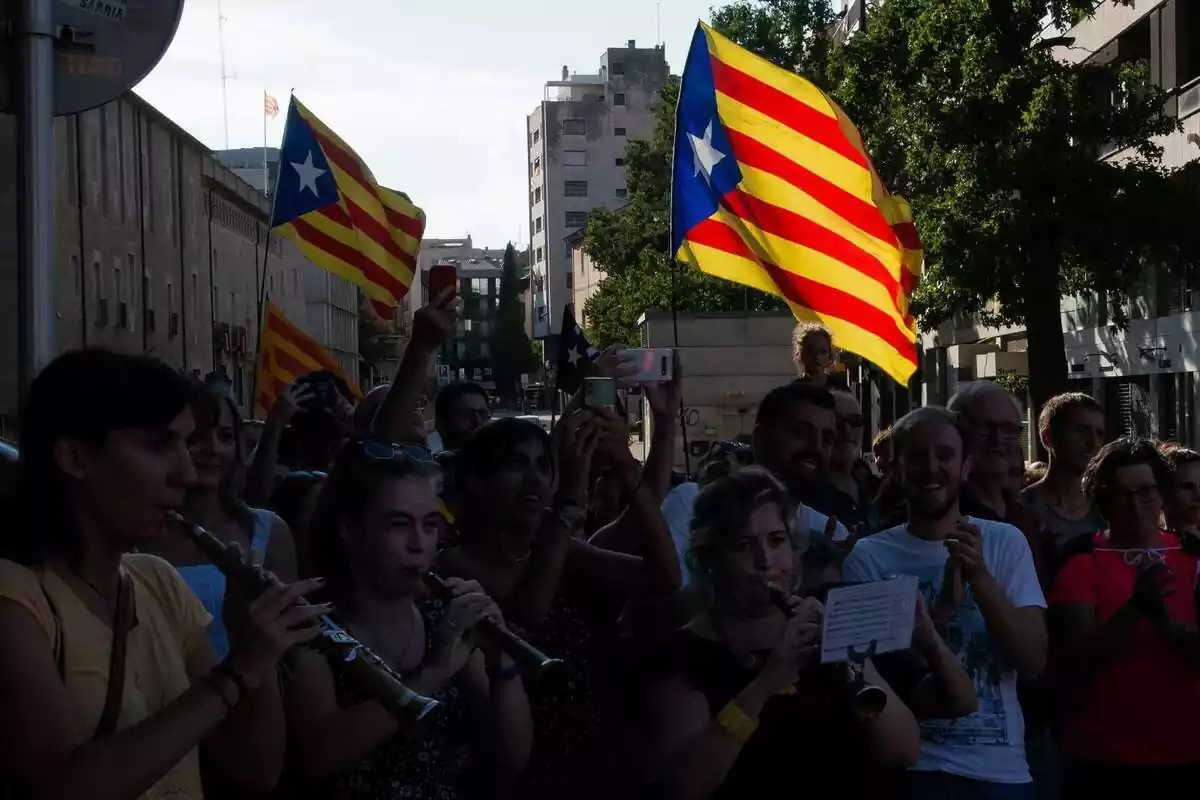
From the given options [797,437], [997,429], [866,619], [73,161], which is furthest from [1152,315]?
[866,619]

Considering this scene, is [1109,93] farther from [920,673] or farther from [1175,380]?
[920,673]

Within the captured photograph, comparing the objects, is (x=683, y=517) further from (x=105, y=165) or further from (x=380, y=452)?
(x=105, y=165)

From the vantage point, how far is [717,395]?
27766 mm

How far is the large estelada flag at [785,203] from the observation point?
8.23 meters

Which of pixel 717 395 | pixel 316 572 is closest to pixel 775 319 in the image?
pixel 717 395

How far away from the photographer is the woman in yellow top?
8.82ft

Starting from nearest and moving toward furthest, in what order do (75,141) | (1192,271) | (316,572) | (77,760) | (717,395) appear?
1. (77,760)
2. (316,572)
3. (1192,271)
4. (717,395)
5. (75,141)

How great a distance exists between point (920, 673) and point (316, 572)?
5.08 ft

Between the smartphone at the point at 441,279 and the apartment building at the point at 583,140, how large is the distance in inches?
4180

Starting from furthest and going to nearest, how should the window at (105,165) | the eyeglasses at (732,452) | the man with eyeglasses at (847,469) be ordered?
the window at (105,165)
the eyeglasses at (732,452)
the man with eyeglasses at (847,469)

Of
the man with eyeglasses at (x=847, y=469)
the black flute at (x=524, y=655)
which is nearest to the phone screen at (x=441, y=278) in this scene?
the man with eyeglasses at (x=847, y=469)

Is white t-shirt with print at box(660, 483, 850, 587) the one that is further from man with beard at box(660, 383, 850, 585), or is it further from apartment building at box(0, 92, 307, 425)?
apartment building at box(0, 92, 307, 425)

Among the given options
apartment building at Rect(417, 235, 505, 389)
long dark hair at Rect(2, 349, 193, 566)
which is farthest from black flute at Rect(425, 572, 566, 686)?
apartment building at Rect(417, 235, 505, 389)

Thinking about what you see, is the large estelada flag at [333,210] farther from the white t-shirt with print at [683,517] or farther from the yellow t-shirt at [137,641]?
the yellow t-shirt at [137,641]
